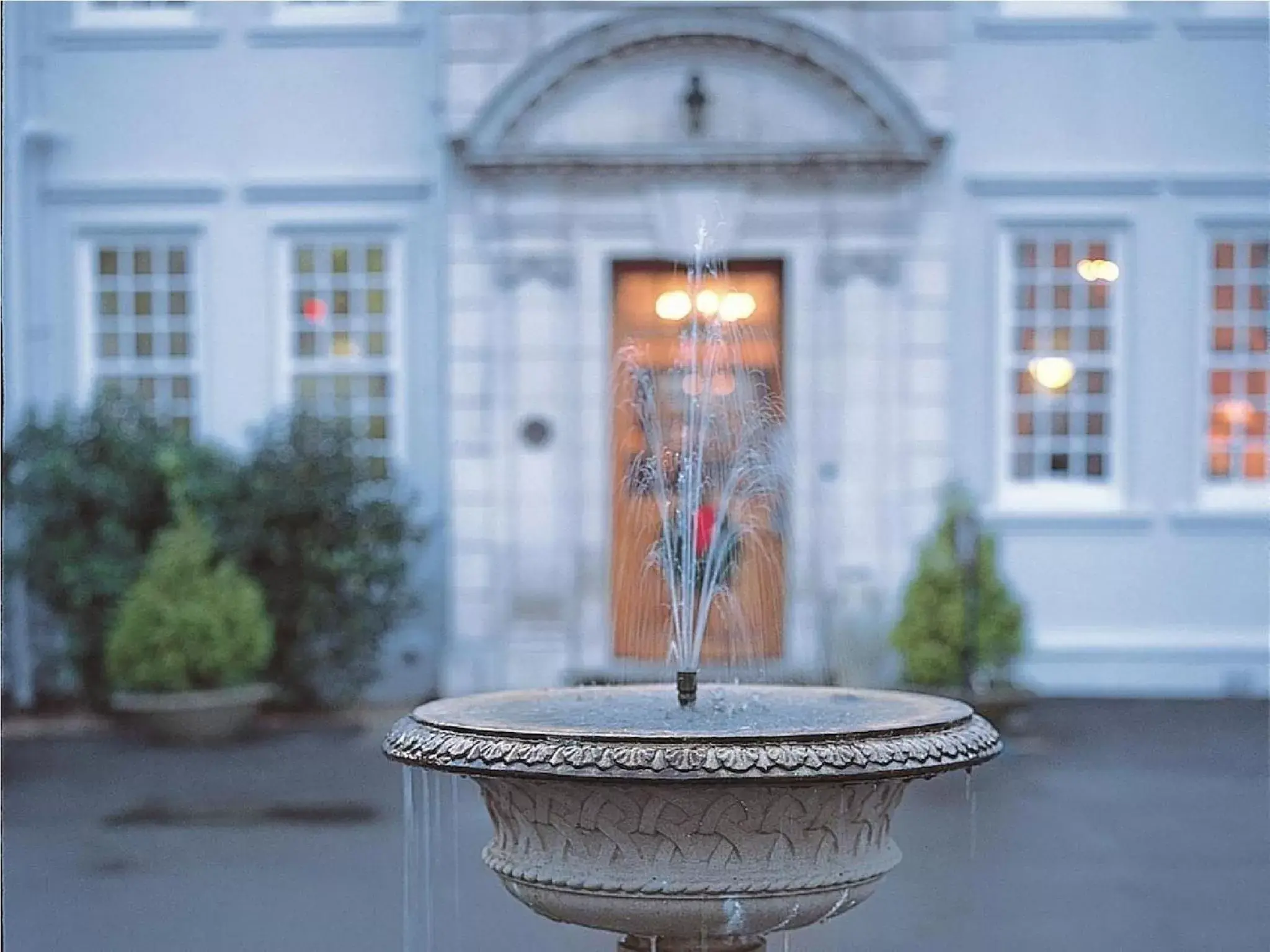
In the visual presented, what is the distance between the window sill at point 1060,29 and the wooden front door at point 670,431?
2521mm

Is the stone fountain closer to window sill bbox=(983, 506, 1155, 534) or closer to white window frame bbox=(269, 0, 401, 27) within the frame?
window sill bbox=(983, 506, 1155, 534)

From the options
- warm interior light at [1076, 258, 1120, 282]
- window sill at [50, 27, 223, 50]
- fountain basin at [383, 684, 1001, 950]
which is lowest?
fountain basin at [383, 684, 1001, 950]

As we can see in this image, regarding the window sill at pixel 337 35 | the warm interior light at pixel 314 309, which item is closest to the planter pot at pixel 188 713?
the warm interior light at pixel 314 309

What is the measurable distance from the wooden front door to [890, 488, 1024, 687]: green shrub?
119 centimetres

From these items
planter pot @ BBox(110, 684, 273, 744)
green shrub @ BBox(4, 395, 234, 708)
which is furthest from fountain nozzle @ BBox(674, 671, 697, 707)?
green shrub @ BBox(4, 395, 234, 708)

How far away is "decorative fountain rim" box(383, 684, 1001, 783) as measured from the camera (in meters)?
4.18

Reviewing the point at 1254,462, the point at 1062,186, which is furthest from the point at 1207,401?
the point at 1062,186

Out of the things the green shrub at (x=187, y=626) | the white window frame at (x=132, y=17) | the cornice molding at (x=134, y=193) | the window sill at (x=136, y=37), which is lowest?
the green shrub at (x=187, y=626)

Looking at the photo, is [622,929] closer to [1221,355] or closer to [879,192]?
[879,192]

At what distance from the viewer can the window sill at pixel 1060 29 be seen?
46.8 ft

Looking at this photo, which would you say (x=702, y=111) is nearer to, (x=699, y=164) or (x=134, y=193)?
(x=699, y=164)

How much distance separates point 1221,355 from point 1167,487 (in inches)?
44.4

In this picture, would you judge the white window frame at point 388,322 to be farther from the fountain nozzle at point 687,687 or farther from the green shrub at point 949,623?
the fountain nozzle at point 687,687

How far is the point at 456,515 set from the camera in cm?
1366
